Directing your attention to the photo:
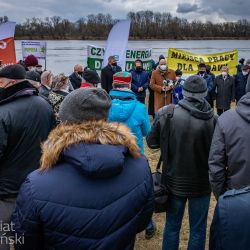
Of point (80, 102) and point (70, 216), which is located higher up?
point (80, 102)

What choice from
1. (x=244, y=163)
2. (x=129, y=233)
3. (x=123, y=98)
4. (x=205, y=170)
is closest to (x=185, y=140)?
(x=205, y=170)

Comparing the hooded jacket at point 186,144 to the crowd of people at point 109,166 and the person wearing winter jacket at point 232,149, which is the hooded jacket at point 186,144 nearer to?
the crowd of people at point 109,166

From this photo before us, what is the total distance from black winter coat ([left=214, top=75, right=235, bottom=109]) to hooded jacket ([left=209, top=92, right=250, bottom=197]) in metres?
6.08

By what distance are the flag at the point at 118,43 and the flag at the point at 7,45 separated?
290cm

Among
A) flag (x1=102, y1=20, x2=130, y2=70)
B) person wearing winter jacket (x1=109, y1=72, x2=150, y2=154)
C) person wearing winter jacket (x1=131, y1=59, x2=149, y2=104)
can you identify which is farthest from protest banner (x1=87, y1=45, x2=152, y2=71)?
person wearing winter jacket (x1=109, y1=72, x2=150, y2=154)

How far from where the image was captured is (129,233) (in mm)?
1738

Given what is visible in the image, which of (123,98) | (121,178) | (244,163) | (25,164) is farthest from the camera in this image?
(123,98)

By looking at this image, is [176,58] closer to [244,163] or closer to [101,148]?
[244,163]

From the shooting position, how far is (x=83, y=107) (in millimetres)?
1734

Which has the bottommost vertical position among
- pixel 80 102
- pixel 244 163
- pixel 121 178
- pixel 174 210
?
pixel 174 210

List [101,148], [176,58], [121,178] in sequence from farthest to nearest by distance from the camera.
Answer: [176,58], [121,178], [101,148]

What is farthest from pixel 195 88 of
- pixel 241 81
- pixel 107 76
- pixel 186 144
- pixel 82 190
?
pixel 107 76

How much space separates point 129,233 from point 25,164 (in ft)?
4.25

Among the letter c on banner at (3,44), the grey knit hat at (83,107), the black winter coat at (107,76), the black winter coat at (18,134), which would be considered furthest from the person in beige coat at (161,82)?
the grey knit hat at (83,107)
